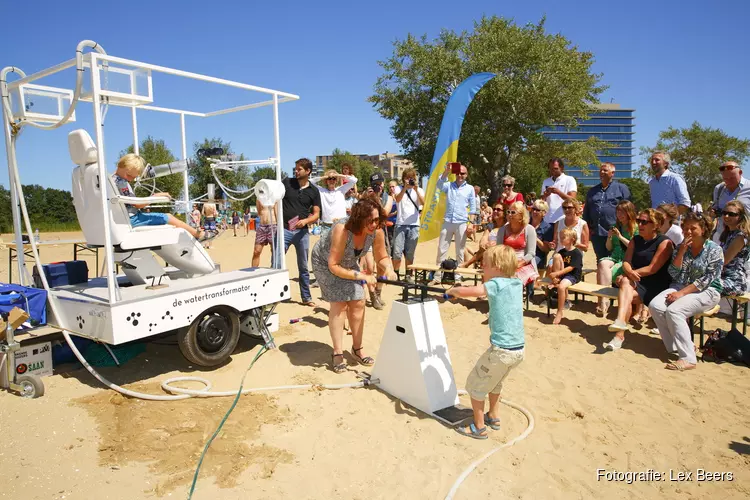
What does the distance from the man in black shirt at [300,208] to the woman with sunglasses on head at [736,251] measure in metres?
4.82

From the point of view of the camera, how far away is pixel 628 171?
191 meters

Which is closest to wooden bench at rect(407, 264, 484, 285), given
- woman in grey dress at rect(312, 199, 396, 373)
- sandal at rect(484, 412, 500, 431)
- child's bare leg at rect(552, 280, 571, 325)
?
child's bare leg at rect(552, 280, 571, 325)

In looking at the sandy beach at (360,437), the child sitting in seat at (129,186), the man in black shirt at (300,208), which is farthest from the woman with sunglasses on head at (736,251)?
the child sitting in seat at (129,186)

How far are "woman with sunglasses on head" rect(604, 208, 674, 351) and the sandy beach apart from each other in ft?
2.41

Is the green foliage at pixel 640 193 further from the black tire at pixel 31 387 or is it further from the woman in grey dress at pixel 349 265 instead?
the black tire at pixel 31 387

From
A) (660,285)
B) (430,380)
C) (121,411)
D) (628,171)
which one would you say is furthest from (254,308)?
(628,171)

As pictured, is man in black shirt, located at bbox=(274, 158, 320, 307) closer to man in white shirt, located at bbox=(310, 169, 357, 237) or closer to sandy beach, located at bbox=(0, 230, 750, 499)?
man in white shirt, located at bbox=(310, 169, 357, 237)

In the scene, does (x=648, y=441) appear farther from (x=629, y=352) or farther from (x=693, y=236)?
(x=693, y=236)

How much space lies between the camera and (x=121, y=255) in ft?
16.0

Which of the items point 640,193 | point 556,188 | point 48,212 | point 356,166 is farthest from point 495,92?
point 640,193

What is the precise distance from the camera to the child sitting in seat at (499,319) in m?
3.45

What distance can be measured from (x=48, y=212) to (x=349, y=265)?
137 feet

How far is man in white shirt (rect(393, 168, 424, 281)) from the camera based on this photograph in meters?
7.86

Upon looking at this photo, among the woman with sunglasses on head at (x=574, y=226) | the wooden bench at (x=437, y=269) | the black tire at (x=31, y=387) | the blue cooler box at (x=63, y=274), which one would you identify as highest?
the woman with sunglasses on head at (x=574, y=226)
